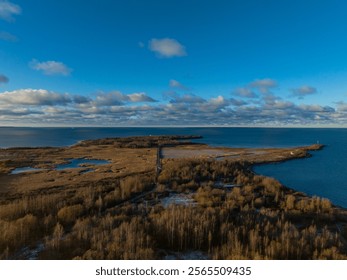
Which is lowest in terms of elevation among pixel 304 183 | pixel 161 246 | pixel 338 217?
pixel 304 183

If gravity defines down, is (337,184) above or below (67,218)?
below

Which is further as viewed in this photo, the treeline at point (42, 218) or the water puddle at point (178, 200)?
the water puddle at point (178, 200)

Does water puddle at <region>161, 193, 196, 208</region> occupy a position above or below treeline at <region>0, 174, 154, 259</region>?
below

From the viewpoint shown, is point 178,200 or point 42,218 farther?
point 178,200

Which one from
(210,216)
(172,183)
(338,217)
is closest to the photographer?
(210,216)

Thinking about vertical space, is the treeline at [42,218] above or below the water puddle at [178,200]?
above

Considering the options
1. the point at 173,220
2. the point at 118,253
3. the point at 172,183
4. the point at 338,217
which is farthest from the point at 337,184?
the point at 118,253

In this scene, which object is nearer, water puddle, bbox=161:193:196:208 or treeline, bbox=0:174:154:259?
treeline, bbox=0:174:154:259

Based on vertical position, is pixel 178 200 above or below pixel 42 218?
below
